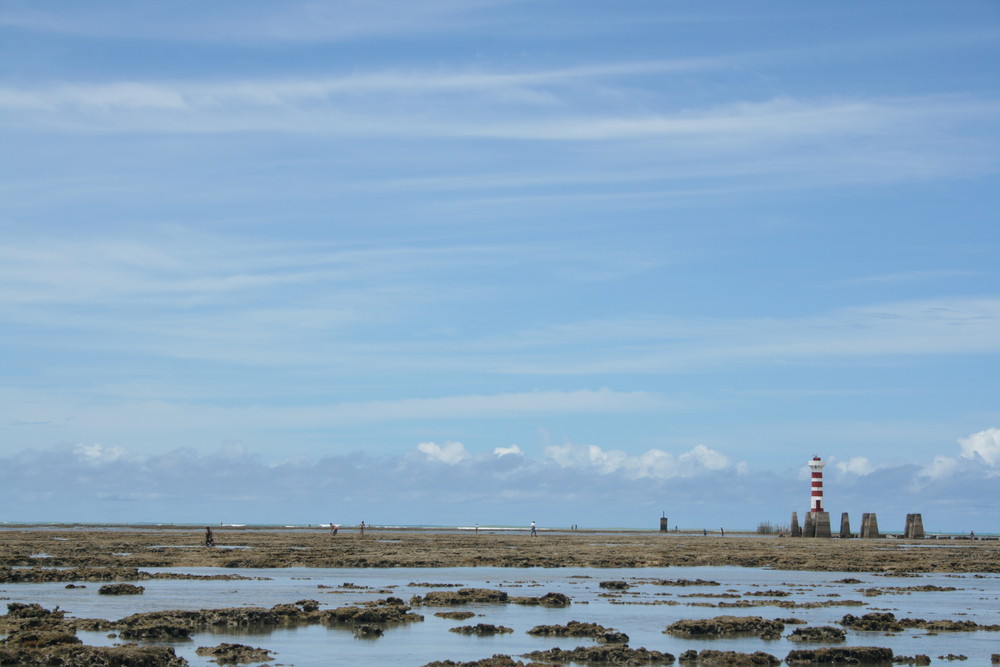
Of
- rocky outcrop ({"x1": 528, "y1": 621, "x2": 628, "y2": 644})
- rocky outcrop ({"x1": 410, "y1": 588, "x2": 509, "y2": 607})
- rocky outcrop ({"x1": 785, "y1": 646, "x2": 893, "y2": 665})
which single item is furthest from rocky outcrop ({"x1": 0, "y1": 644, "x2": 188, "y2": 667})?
rocky outcrop ({"x1": 785, "y1": 646, "x2": 893, "y2": 665})

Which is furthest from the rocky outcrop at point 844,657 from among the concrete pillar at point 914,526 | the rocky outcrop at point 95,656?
the concrete pillar at point 914,526

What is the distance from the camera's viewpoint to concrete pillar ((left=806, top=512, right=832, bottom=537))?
102975 millimetres

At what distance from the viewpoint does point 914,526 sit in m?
113

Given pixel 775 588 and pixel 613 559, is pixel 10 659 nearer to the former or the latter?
pixel 775 588

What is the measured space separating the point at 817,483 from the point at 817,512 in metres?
3.14

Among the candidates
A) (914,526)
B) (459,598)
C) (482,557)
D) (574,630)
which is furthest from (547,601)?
(914,526)

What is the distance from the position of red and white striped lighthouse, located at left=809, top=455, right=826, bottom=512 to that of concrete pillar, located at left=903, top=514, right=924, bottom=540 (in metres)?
15.1

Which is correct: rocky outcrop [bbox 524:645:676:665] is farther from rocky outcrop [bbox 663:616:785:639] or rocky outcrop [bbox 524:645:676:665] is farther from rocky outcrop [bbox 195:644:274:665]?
rocky outcrop [bbox 195:644:274:665]

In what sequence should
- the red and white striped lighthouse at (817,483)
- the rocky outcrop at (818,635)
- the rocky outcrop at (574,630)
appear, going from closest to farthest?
the rocky outcrop at (818,635) → the rocky outcrop at (574,630) → the red and white striped lighthouse at (817,483)

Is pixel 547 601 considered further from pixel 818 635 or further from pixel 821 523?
pixel 821 523

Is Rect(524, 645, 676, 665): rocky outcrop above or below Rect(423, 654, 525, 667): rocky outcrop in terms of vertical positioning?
below

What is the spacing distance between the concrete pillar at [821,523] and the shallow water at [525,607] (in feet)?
146

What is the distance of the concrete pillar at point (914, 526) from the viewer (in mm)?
112125

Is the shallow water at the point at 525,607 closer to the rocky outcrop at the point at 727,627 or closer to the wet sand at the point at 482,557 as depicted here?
the rocky outcrop at the point at 727,627
